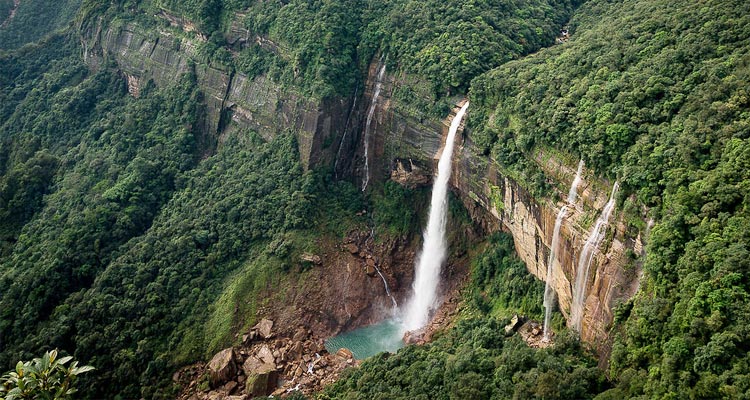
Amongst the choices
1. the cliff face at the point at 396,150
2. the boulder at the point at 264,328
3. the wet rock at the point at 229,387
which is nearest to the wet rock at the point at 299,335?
the boulder at the point at 264,328

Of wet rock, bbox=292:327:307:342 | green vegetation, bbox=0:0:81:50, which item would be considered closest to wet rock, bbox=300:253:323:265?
wet rock, bbox=292:327:307:342

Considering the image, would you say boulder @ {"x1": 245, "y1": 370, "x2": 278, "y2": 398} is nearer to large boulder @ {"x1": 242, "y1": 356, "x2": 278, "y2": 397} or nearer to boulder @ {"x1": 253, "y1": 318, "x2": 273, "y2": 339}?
large boulder @ {"x1": 242, "y1": 356, "x2": 278, "y2": 397}

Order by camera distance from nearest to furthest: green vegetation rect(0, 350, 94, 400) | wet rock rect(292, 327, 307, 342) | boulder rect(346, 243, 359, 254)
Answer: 1. green vegetation rect(0, 350, 94, 400)
2. wet rock rect(292, 327, 307, 342)
3. boulder rect(346, 243, 359, 254)

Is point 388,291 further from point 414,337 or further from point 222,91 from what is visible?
point 222,91

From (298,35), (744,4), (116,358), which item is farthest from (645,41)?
(116,358)

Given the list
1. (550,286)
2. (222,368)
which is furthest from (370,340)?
(550,286)

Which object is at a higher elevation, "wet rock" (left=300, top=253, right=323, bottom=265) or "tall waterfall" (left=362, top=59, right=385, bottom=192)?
"tall waterfall" (left=362, top=59, right=385, bottom=192)

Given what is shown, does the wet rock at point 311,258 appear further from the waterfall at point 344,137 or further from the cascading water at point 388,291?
the waterfall at point 344,137
